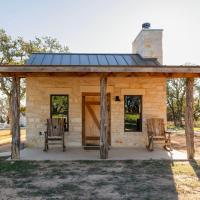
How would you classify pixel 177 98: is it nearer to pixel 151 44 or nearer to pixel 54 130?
pixel 151 44

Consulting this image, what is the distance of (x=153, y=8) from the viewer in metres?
9.87

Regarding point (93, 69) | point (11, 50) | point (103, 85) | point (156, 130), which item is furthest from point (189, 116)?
point (11, 50)

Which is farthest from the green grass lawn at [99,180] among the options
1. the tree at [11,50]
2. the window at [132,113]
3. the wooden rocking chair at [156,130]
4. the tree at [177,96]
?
the tree at [177,96]

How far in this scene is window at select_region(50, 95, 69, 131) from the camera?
10.6m

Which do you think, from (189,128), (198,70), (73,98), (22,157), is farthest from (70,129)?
(198,70)

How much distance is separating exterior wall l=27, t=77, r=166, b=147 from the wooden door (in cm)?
22

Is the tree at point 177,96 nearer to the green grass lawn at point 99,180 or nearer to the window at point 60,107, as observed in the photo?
the window at point 60,107

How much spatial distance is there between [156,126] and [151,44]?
12.3 ft

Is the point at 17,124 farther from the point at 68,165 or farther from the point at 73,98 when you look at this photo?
the point at 73,98

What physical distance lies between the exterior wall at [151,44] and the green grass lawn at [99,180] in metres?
5.55

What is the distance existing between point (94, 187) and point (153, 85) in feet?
19.9

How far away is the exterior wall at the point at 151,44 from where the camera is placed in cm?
1202

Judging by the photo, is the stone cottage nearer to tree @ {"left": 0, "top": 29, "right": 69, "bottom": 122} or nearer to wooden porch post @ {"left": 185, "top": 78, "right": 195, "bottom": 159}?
wooden porch post @ {"left": 185, "top": 78, "right": 195, "bottom": 159}

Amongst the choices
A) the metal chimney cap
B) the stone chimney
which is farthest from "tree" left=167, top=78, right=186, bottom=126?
the stone chimney
